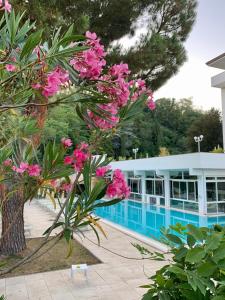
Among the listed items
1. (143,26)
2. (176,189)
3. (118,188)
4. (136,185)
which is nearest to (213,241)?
(118,188)

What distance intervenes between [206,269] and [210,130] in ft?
116

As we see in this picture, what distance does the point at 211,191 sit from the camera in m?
18.7

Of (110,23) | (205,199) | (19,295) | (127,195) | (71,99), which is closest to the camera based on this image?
(71,99)

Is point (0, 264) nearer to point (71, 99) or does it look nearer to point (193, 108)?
point (71, 99)

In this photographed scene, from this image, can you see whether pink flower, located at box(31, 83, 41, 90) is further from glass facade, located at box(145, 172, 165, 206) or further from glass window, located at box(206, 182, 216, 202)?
glass facade, located at box(145, 172, 165, 206)

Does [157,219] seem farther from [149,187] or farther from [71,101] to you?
[71,101]

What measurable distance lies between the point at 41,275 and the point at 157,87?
25.4 ft

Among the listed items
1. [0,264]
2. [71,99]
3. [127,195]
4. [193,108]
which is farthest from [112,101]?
[193,108]

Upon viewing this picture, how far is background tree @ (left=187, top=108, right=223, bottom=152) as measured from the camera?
34.9 m

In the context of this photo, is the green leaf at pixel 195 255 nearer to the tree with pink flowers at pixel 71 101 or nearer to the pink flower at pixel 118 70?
the tree with pink flowers at pixel 71 101

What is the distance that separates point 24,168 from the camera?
2219mm

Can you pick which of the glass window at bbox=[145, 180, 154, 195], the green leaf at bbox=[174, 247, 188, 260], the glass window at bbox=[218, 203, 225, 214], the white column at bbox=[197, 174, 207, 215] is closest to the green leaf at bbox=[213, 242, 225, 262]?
the green leaf at bbox=[174, 247, 188, 260]

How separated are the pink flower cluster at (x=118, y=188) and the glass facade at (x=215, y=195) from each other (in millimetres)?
17092

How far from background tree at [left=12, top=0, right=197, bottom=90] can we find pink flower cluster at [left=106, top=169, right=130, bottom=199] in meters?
5.80
